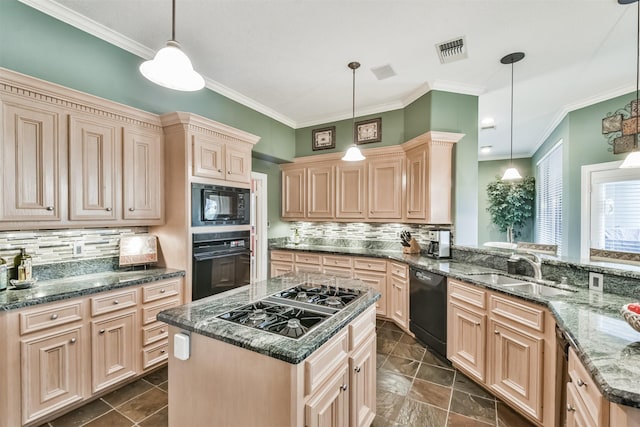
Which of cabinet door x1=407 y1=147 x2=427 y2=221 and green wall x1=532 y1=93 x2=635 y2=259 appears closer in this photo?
cabinet door x1=407 y1=147 x2=427 y2=221

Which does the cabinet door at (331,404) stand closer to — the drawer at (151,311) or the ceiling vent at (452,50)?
the drawer at (151,311)

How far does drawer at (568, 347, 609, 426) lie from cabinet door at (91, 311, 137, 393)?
2967 mm

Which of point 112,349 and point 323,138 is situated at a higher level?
point 323,138

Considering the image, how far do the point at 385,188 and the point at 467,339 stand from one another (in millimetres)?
2187

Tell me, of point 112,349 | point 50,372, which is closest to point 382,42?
point 112,349

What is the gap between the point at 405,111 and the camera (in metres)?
4.03

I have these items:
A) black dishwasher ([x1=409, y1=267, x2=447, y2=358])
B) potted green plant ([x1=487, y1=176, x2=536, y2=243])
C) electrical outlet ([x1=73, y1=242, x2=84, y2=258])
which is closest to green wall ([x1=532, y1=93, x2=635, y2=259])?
potted green plant ([x1=487, y1=176, x2=536, y2=243])

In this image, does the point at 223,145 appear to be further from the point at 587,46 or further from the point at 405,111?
the point at 587,46

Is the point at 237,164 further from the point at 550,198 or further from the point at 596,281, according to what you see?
the point at 550,198

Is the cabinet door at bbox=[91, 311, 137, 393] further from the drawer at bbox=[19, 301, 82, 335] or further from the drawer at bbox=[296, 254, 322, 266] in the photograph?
the drawer at bbox=[296, 254, 322, 266]

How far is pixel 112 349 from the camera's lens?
2.22 metres

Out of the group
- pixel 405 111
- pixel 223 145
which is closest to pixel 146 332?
pixel 223 145

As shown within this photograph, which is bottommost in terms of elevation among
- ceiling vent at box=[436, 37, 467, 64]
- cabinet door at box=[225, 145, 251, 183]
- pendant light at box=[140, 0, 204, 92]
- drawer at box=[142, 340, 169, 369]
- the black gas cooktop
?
drawer at box=[142, 340, 169, 369]

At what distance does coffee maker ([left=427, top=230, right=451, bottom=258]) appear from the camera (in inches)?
132
